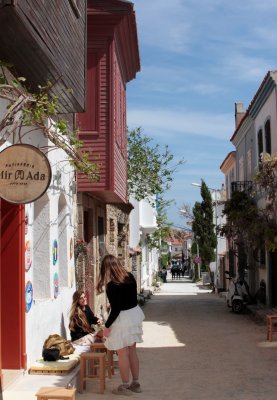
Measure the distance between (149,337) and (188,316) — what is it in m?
5.04

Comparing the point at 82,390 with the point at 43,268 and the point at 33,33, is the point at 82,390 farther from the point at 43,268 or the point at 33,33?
the point at 33,33

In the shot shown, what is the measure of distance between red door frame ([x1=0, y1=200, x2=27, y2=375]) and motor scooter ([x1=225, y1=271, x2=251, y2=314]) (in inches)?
493

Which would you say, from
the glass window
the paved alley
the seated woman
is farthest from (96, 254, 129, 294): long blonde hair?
the glass window

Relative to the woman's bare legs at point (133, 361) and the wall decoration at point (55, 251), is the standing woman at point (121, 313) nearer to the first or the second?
the woman's bare legs at point (133, 361)

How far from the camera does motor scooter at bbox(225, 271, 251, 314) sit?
1964 cm

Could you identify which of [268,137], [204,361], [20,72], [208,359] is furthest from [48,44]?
[268,137]

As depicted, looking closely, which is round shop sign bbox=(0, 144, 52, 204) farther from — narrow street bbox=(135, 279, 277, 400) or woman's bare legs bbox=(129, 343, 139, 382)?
narrow street bbox=(135, 279, 277, 400)

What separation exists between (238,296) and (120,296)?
12.7 meters

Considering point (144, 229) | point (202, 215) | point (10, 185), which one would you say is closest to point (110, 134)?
point (10, 185)

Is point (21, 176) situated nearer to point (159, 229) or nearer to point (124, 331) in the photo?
point (124, 331)

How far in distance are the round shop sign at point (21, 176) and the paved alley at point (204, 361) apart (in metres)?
2.28

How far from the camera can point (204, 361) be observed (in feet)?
35.2

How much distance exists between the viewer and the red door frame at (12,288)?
26.0 ft

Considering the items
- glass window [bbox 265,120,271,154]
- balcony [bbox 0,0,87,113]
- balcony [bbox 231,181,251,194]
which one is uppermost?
glass window [bbox 265,120,271,154]
